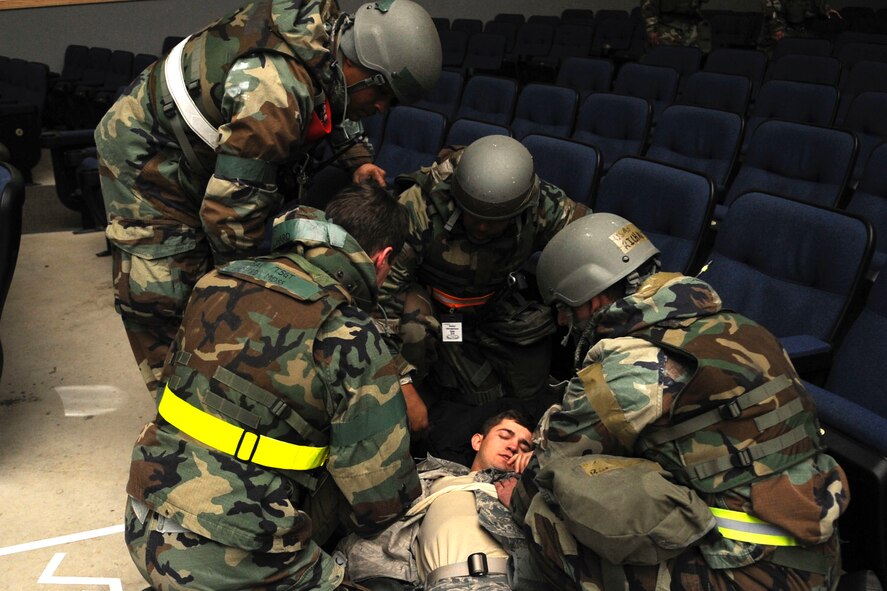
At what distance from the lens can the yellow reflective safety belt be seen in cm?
133

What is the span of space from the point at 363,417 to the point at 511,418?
2.90 ft

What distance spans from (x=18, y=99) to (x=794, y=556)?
8.58m

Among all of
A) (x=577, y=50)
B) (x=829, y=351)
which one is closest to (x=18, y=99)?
(x=577, y=50)

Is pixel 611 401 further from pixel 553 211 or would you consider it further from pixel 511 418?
pixel 553 211

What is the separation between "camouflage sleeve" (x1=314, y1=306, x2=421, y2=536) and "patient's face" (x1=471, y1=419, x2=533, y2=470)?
61cm

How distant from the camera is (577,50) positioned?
26.9 ft

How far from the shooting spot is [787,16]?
293 inches

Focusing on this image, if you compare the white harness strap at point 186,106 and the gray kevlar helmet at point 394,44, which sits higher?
the gray kevlar helmet at point 394,44

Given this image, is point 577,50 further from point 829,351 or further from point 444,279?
point 829,351

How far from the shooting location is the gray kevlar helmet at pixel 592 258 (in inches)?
66.4

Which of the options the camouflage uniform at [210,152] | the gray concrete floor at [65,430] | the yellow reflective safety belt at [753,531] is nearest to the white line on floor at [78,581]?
the gray concrete floor at [65,430]

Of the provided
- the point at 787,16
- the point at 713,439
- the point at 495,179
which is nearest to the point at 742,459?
the point at 713,439

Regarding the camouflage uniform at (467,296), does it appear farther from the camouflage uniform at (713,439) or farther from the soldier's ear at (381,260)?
the camouflage uniform at (713,439)

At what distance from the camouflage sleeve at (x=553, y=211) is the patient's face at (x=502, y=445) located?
73cm
